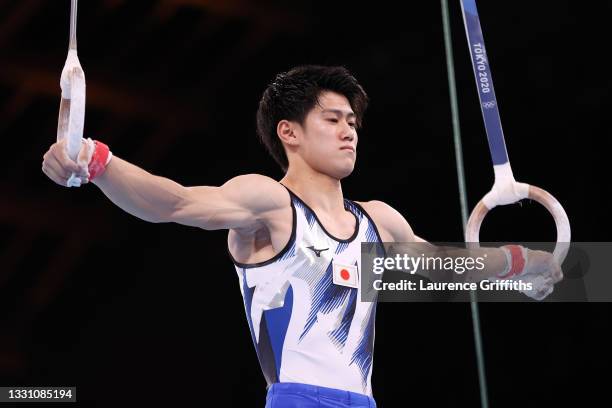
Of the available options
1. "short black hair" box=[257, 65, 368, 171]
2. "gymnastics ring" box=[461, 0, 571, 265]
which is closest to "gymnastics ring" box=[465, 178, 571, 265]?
"gymnastics ring" box=[461, 0, 571, 265]

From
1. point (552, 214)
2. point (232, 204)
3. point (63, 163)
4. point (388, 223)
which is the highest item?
point (388, 223)

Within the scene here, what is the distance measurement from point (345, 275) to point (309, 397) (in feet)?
1.41

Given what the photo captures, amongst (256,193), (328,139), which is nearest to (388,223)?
(328,139)

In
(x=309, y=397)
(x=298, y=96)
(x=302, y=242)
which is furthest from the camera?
(x=298, y=96)

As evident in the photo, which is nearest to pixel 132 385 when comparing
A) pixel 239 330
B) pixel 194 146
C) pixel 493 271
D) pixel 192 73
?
pixel 239 330

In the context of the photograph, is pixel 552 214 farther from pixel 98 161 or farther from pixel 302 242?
pixel 98 161

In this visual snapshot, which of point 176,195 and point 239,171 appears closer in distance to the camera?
point 176,195

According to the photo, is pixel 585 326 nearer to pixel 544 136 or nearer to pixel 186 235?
pixel 544 136

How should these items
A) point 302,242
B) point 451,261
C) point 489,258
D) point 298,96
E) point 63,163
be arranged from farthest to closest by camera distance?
point 451,261 < point 489,258 < point 298,96 < point 302,242 < point 63,163

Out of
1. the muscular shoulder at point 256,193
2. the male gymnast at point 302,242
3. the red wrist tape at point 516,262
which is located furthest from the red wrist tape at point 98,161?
the red wrist tape at point 516,262

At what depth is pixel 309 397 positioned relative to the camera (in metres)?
2.84

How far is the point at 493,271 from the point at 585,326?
2433mm

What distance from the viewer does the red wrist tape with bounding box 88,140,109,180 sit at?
249 cm

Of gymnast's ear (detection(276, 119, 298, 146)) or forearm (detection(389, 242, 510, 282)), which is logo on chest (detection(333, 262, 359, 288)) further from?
gymnast's ear (detection(276, 119, 298, 146))
